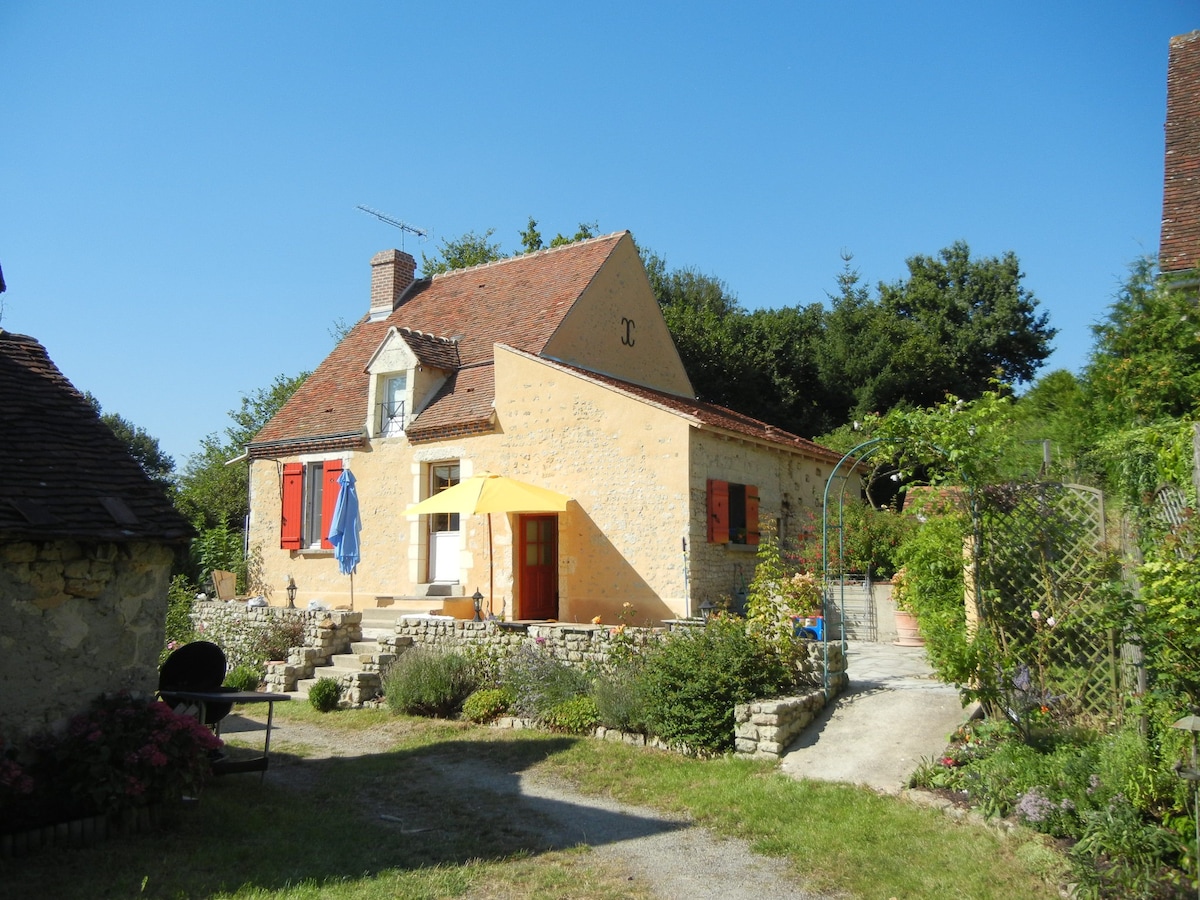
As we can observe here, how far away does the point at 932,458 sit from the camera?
7.73 m

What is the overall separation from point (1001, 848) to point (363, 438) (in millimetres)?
12962

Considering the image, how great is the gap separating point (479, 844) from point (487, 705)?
405cm

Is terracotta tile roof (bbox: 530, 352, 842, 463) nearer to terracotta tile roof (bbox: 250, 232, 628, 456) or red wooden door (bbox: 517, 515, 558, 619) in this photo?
terracotta tile roof (bbox: 250, 232, 628, 456)

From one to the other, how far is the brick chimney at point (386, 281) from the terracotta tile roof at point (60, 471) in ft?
38.9

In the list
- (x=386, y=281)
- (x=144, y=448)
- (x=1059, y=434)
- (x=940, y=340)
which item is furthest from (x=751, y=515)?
(x=144, y=448)

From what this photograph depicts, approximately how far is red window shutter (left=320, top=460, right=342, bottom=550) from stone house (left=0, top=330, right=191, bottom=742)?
8.64m

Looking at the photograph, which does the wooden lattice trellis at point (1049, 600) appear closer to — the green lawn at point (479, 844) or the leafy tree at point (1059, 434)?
the green lawn at point (479, 844)

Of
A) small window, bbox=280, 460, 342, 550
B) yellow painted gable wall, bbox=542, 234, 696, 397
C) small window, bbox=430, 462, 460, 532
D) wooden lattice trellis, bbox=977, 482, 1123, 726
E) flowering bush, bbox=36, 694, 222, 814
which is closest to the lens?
flowering bush, bbox=36, 694, 222, 814

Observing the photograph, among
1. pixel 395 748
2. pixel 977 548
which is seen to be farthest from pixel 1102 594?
pixel 395 748

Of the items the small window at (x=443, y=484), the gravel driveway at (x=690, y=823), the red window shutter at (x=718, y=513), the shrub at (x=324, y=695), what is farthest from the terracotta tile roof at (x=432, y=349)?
the gravel driveway at (x=690, y=823)

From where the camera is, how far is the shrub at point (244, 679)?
1255 centimetres

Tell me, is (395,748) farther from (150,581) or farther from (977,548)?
(977,548)

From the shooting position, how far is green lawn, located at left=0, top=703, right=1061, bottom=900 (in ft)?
17.9

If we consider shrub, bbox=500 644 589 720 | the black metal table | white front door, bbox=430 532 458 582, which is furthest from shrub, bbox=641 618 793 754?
white front door, bbox=430 532 458 582
